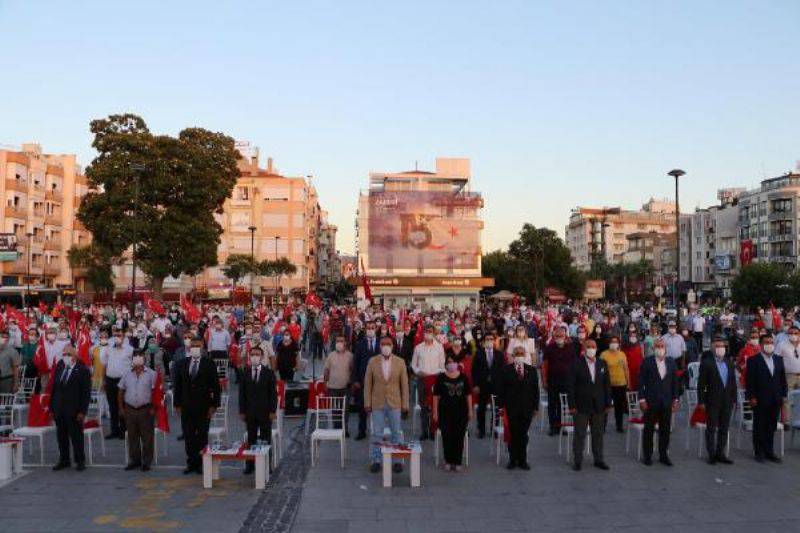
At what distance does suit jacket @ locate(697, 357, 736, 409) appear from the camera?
10273 millimetres

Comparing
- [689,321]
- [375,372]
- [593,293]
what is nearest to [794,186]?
[593,293]

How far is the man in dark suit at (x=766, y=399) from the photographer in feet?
34.2

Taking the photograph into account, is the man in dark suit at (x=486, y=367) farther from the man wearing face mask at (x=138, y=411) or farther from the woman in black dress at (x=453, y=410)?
the man wearing face mask at (x=138, y=411)

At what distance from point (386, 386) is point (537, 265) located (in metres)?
64.9

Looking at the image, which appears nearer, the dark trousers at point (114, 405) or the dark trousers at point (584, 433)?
the dark trousers at point (584, 433)

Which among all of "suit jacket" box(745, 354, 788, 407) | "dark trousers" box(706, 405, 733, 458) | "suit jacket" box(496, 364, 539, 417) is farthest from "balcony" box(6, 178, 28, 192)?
"suit jacket" box(745, 354, 788, 407)

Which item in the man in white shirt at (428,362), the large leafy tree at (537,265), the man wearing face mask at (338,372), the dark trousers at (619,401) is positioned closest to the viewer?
the man in white shirt at (428,362)

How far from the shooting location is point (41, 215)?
6462 centimetres

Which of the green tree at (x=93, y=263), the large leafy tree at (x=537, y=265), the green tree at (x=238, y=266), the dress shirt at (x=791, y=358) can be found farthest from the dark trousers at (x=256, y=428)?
the large leafy tree at (x=537, y=265)

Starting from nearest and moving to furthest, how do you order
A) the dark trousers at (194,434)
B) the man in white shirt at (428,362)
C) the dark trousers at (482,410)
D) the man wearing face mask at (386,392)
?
1. the dark trousers at (194,434)
2. the man wearing face mask at (386,392)
3. the man in white shirt at (428,362)
4. the dark trousers at (482,410)

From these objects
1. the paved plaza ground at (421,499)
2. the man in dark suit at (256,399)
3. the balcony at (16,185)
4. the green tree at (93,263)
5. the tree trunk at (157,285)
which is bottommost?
the paved plaza ground at (421,499)

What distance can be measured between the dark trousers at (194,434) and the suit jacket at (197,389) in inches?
2.8

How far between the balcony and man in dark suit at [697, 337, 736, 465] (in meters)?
61.0

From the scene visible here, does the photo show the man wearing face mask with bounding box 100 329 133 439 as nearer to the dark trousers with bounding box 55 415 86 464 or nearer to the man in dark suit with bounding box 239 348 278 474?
the dark trousers with bounding box 55 415 86 464
